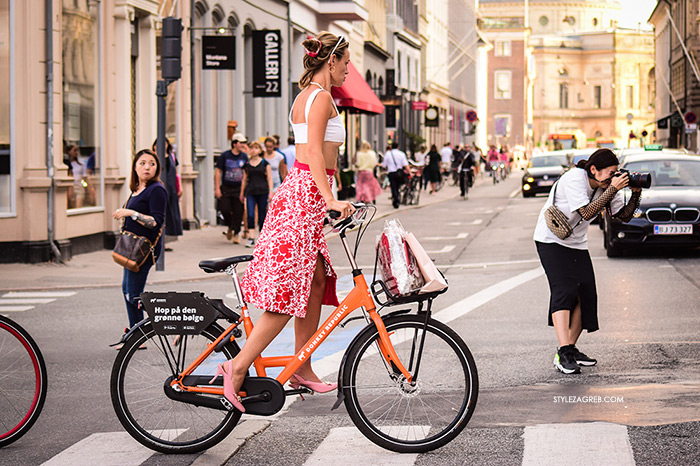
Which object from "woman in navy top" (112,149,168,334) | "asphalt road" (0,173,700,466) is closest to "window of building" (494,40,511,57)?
"asphalt road" (0,173,700,466)

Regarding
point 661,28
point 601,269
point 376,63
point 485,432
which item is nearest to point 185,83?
point 601,269

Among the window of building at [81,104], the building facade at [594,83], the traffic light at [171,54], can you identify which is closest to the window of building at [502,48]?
the building facade at [594,83]

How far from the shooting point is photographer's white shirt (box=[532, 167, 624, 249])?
8.42 meters

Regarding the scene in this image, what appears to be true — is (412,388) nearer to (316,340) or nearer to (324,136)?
(316,340)

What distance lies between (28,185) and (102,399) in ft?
32.2

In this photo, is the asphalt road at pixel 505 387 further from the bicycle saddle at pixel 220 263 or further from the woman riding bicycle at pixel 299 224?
the bicycle saddle at pixel 220 263

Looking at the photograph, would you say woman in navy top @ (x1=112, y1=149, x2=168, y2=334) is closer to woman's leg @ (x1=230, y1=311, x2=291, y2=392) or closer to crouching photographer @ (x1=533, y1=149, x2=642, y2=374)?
crouching photographer @ (x1=533, y1=149, x2=642, y2=374)

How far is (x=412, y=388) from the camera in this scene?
618 cm

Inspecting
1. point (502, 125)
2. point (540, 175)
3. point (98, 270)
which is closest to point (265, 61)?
point (98, 270)

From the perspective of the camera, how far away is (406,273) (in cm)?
596

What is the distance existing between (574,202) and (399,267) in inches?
109

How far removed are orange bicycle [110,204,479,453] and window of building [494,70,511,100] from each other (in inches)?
5779

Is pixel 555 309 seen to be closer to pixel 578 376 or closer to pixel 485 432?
pixel 578 376

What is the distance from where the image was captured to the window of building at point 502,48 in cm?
14975
